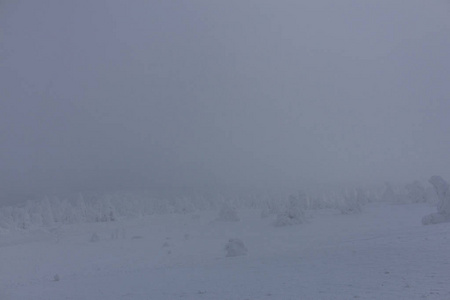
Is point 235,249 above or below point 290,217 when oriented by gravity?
above

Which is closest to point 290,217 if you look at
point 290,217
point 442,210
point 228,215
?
point 290,217

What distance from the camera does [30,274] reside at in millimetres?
24031

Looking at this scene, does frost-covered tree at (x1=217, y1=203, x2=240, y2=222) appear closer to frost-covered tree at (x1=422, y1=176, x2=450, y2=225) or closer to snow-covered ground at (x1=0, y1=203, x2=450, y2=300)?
snow-covered ground at (x1=0, y1=203, x2=450, y2=300)

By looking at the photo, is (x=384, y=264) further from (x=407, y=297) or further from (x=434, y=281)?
(x=407, y=297)

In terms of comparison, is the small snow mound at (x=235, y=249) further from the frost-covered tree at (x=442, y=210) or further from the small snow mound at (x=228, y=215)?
the small snow mound at (x=228, y=215)

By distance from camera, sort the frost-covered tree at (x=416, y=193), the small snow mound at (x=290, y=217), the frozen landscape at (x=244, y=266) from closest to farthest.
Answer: the frozen landscape at (x=244, y=266), the small snow mound at (x=290, y=217), the frost-covered tree at (x=416, y=193)

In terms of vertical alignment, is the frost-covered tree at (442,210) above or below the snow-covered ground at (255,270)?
above

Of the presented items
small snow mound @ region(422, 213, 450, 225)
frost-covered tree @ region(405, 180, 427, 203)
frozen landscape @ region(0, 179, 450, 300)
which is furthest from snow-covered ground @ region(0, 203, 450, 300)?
frost-covered tree @ region(405, 180, 427, 203)

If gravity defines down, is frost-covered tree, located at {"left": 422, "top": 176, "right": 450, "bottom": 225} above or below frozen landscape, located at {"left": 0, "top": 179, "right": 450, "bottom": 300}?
above

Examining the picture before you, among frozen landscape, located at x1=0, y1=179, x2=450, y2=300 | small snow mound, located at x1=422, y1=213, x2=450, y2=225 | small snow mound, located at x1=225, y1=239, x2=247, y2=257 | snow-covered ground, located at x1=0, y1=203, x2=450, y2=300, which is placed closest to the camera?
snow-covered ground, located at x1=0, y1=203, x2=450, y2=300

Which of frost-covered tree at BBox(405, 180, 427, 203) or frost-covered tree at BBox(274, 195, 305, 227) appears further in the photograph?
frost-covered tree at BBox(405, 180, 427, 203)

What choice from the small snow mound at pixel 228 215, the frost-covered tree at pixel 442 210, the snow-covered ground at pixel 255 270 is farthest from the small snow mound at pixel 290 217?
the frost-covered tree at pixel 442 210

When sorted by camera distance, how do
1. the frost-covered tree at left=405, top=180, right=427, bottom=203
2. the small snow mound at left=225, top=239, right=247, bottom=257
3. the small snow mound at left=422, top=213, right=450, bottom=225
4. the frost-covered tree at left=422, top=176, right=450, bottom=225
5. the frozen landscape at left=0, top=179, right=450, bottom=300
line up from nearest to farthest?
the frozen landscape at left=0, top=179, right=450, bottom=300 → the small snow mound at left=225, top=239, right=247, bottom=257 → the frost-covered tree at left=422, top=176, right=450, bottom=225 → the small snow mound at left=422, top=213, right=450, bottom=225 → the frost-covered tree at left=405, top=180, right=427, bottom=203

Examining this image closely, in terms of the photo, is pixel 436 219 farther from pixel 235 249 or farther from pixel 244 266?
pixel 244 266
